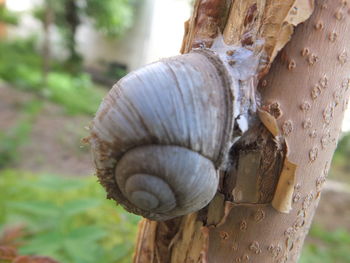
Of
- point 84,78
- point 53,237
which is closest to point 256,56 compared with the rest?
point 53,237

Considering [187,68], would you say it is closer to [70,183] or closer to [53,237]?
[53,237]

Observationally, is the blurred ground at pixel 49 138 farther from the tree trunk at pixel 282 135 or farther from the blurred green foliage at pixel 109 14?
the blurred green foliage at pixel 109 14

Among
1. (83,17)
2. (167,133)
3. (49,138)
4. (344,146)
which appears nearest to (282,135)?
(167,133)

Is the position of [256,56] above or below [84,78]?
above

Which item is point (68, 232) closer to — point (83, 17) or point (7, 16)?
point (83, 17)

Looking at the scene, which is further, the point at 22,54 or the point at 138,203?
the point at 22,54

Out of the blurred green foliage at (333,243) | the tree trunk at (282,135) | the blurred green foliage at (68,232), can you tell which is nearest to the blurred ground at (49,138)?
the blurred green foliage at (68,232)
